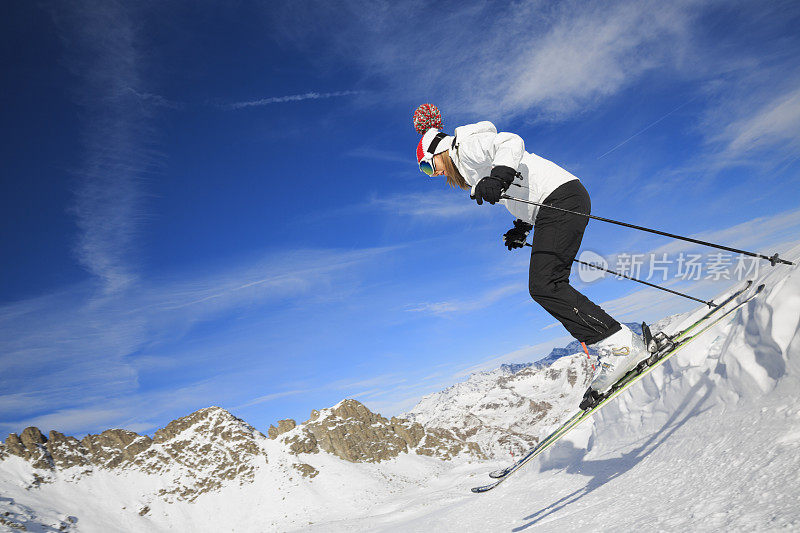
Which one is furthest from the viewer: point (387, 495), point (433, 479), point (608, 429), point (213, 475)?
point (213, 475)

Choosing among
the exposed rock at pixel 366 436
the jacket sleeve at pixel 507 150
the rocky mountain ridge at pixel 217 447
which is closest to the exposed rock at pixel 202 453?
the rocky mountain ridge at pixel 217 447

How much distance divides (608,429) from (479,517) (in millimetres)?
3286

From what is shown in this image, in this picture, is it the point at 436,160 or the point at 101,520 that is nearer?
the point at 436,160

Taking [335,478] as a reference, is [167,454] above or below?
above

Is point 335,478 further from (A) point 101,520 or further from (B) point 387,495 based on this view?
(A) point 101,520

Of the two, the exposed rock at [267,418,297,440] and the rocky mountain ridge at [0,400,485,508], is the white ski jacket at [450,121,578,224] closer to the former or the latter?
the rocky mountain ridge at [0,400,485,508]

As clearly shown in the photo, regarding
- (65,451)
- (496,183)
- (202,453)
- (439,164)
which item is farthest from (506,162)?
(65,451)

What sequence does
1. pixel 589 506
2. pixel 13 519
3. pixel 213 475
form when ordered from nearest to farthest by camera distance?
pixel 589 506
pixel 13 519
pixel 213 475

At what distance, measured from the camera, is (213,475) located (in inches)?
3976

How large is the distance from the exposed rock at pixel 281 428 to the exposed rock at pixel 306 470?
1942 cm

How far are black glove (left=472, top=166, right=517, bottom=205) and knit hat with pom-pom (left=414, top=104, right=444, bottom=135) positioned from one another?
1429 millimetres

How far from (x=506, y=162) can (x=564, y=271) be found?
Result: 4.60 ft

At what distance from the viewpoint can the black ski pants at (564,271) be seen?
451 centimetres

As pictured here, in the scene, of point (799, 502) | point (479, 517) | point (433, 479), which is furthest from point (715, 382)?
point (433, 479)
